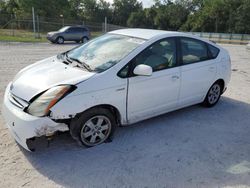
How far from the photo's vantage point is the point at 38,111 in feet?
10.3

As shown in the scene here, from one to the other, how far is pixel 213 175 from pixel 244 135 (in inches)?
59.6

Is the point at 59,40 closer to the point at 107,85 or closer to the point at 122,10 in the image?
the point at 107,85

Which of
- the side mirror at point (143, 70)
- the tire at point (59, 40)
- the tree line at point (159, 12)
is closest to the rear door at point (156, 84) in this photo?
the side mirror at point (143, 70)

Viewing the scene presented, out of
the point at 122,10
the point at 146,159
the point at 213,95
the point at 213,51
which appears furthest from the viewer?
the point at 122,10

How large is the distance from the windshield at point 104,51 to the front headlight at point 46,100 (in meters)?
0.66

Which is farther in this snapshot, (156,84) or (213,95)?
(213,95)

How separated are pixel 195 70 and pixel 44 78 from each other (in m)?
2.75

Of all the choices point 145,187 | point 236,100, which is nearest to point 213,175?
point 145,187

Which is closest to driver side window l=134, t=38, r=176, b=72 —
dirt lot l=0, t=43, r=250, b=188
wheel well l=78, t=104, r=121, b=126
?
wheel well l=78, t=104, r=121, b=126

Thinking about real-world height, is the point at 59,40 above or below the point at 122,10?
below

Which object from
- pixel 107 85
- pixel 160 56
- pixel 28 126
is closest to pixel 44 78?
pixel 28 126

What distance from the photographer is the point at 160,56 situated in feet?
13.8

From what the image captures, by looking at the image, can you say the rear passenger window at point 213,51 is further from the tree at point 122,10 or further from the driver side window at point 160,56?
the tree at point 122,10

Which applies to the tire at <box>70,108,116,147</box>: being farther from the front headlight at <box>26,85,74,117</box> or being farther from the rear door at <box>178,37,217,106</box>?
the rear door at <box>178,37,217,106</box>
